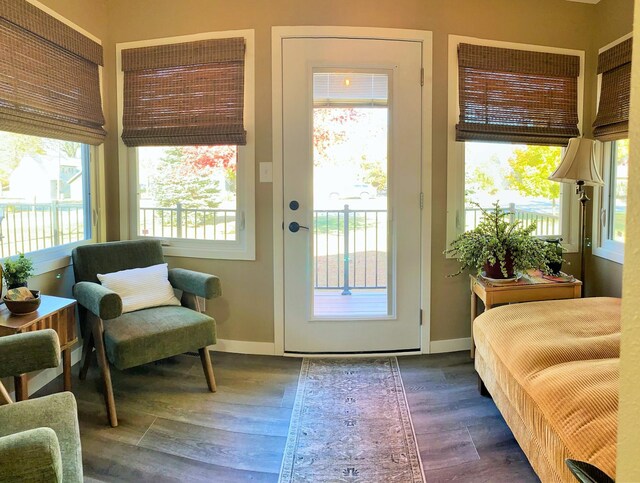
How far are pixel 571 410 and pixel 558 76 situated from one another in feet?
7.97

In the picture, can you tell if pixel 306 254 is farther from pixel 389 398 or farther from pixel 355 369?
pixel 389 398

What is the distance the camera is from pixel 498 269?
250cm

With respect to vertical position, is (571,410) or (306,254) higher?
(306,254)

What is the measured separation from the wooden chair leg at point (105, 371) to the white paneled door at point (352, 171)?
1.11m

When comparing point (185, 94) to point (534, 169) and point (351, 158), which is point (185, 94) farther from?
point (534, 169)

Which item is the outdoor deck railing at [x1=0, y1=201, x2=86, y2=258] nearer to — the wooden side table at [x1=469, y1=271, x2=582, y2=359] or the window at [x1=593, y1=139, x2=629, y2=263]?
the wooden side table at [x1=469, y1=271, x2=582, y2=359]

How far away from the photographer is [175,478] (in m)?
1.67

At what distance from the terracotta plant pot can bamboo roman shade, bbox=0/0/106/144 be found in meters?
2.61

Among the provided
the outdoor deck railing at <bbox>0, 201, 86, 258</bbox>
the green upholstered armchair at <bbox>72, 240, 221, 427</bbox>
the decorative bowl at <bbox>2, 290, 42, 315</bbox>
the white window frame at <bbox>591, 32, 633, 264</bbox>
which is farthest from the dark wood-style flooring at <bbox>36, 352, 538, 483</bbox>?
the white window frame at <bbox>591, 32, 633, 264</bbox>

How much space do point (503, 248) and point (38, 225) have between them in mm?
2703

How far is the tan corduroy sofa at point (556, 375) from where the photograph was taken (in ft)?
4.08

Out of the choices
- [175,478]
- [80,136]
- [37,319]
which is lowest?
[175,478]

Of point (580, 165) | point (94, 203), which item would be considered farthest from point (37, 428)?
point (580, 165)

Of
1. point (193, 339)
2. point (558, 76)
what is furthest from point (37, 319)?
point (558, 76)
